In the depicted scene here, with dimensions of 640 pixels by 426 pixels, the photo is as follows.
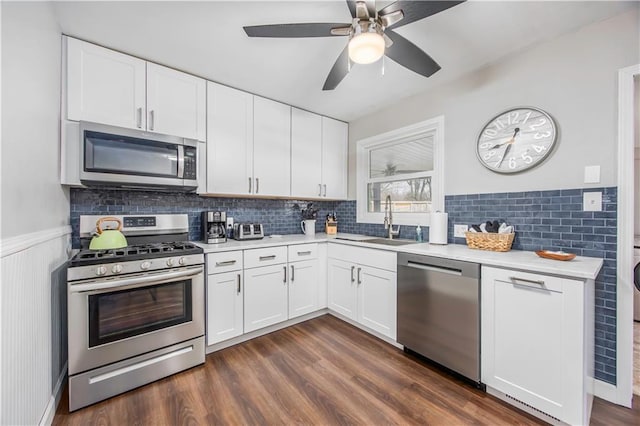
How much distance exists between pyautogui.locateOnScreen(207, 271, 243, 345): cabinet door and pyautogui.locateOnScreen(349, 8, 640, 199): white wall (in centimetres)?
218

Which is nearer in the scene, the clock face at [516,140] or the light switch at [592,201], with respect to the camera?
the light switch at [592,201]

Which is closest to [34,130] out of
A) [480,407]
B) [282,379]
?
[282,379]

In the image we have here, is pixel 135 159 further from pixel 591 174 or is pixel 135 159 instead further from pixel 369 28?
pixel 591 174

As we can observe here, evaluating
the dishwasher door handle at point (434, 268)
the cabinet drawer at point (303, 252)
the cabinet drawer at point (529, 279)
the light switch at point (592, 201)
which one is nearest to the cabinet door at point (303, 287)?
the cabinet drawer at point (303, 252)

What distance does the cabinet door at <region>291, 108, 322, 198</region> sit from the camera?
3078mm

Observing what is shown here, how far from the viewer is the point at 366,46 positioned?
4.44 ft

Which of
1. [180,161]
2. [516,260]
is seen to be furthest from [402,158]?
[180,161]

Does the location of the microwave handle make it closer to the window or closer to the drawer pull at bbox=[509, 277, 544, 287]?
the window

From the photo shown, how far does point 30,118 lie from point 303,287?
2313mm

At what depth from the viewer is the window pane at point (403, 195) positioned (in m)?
2.78

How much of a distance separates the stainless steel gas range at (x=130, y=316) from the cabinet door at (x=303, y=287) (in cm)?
90

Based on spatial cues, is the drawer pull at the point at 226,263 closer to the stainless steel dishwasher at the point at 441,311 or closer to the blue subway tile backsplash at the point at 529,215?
the blue subway tile backsplash at the point at 529,215

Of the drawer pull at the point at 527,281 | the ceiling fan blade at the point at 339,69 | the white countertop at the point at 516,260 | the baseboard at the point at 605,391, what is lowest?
the baseboard at the point at 605,391

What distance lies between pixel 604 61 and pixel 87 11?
3.34m
